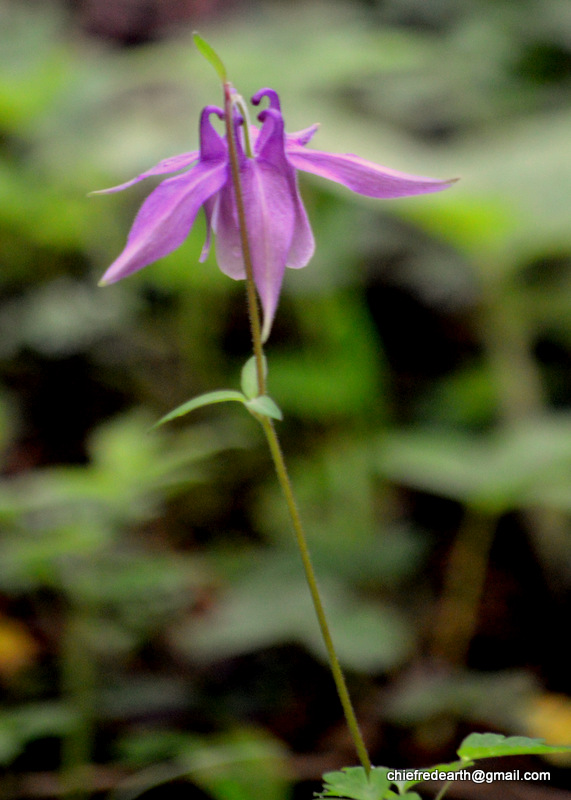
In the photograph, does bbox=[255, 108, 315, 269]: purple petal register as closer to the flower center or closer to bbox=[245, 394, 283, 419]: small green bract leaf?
the flower center

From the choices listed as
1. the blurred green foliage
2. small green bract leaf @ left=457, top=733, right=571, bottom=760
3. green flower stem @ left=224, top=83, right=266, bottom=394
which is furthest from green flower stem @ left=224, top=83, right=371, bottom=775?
the blurred green foliage

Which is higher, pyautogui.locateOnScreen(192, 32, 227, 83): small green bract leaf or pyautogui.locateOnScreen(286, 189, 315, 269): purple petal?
pyautogui.locateOnScreen(192, 32, 227, 83): small green bract leaf

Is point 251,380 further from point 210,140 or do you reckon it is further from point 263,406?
point 210,140

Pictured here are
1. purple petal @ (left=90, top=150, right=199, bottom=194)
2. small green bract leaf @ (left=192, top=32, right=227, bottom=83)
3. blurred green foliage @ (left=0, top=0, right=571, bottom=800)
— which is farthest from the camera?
blurred green foliage @ (left=0, top=0, right=571, bottom=800)

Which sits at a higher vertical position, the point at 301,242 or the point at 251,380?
the point at 301,242

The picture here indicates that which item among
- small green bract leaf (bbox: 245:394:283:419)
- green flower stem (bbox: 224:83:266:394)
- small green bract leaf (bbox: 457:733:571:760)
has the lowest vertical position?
small green bract leaf (bbox: 457:733:571:760)

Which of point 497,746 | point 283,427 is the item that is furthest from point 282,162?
point 283,427

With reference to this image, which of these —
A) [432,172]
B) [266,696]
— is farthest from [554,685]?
[432,172]

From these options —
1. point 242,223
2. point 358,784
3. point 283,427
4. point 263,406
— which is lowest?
point 358,784
